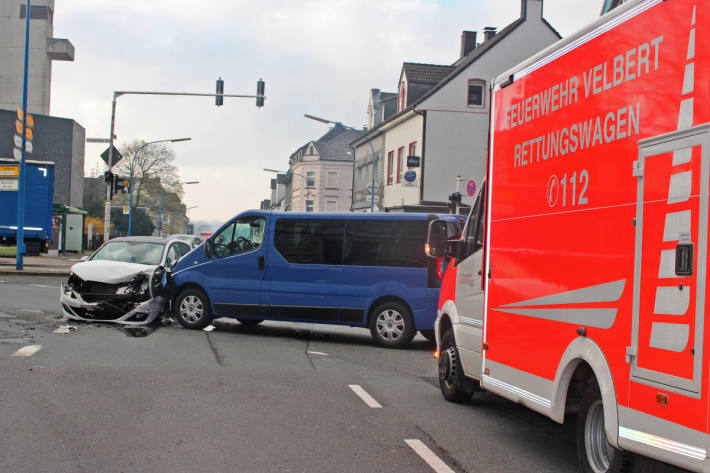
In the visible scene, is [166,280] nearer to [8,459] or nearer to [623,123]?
[8,459]

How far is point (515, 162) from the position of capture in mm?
6613

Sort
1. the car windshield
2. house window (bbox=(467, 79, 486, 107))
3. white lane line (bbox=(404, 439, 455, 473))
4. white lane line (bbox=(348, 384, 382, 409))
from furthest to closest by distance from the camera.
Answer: house window (bbox=(467, 79, 486, 107))
the car windshield
white lane line (bbox=(348, 384, 382, 409))
white lane line (bbox=(404, 439, 455, 473))

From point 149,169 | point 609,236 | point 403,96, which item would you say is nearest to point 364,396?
point 609,236

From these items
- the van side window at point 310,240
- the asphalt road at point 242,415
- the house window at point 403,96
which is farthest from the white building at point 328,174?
the asphalt road at point 242,415

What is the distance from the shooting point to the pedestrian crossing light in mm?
27328

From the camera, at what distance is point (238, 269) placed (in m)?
14.0

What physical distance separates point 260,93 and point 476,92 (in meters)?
15.6

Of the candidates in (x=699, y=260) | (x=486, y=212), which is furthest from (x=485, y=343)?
(x=699, y=260)

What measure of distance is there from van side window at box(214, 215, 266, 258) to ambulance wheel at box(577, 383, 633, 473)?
9.18 metres

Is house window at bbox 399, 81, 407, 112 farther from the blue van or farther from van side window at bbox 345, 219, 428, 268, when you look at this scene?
van side window at bbox 345, 219, 428, 268

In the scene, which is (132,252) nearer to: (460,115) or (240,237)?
(240,237)

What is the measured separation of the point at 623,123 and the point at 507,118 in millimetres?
2034

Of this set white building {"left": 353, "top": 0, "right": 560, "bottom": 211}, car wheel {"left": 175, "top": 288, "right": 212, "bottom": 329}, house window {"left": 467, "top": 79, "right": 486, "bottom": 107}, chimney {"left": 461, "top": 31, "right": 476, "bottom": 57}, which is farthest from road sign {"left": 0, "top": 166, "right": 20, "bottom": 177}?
chimney {"left": 461, "top": 31, "right": 476, "bottom": 57}

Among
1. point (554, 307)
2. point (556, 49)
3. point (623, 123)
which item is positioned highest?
point (556, 49)
